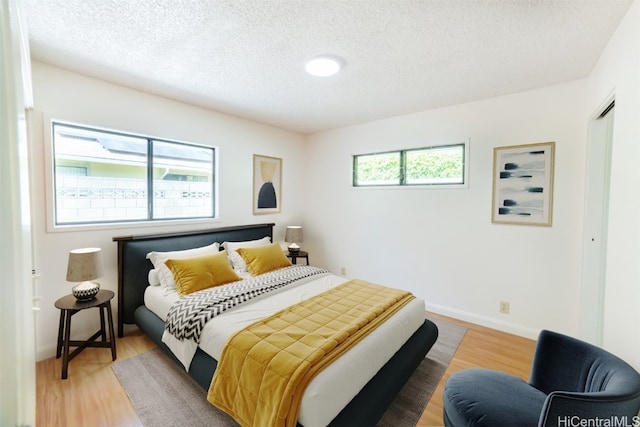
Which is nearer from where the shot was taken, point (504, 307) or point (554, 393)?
point (554, 393)

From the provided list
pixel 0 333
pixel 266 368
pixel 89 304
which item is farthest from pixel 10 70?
pixel 89 304

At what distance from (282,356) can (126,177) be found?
2.62 m

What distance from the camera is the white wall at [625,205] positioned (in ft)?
4.33

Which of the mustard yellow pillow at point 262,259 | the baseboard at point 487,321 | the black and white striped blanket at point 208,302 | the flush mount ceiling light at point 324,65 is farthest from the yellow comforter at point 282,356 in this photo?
the flush mount ceiling light at point 324,65

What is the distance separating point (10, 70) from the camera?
0.51 meters

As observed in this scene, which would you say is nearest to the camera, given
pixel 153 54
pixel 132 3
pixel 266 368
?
pixel 266 368

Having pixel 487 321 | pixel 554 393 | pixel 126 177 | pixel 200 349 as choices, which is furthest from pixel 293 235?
pixel 554 393

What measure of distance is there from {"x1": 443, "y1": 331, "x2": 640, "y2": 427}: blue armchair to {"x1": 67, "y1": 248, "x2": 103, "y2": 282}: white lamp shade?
2758 mm

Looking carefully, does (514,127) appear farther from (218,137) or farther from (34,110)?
(34,110)

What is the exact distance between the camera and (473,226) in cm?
314

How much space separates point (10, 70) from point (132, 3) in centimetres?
152

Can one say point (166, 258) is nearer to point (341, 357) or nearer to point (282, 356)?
point (282, 356)

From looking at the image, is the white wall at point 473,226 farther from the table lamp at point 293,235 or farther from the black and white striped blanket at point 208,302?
the black and white striped blanket at point 208,302

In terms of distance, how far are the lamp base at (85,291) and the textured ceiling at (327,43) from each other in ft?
6.28
